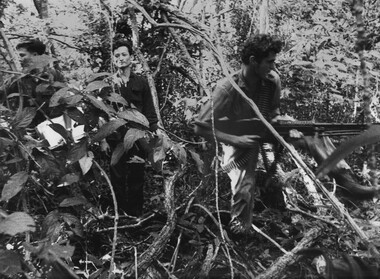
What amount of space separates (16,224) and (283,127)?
1.84m

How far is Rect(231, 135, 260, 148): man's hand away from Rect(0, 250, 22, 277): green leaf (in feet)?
5.54

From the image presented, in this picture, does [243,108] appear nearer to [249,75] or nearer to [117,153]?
[249,75]

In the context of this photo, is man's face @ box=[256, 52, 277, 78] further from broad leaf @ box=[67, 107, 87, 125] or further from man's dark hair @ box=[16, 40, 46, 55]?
man's dark hair @ box=[16, 40, 46, 55]

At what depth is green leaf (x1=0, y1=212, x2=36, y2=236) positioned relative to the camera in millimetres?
1823

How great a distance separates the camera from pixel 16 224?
1.84 metres

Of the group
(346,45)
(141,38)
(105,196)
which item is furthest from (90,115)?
(346,45)

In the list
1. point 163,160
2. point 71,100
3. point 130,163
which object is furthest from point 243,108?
point 71,100

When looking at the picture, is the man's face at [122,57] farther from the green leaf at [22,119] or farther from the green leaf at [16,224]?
the green leaf at [16,224]

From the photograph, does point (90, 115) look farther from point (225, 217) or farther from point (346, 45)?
point (346, 45)

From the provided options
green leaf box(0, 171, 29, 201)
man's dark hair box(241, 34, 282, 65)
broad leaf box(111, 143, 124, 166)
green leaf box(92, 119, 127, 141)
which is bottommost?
broad leaf box(111, 143, 124, 166)

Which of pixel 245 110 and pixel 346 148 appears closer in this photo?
pixel 346 148

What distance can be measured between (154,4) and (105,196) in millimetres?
1371

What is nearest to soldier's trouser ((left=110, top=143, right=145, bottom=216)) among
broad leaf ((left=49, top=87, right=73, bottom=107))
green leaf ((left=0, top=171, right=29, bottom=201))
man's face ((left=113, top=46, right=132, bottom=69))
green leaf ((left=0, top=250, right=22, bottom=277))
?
man's face ((left=113, top=46, right=132, bottom=69))

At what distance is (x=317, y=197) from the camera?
3.67m
